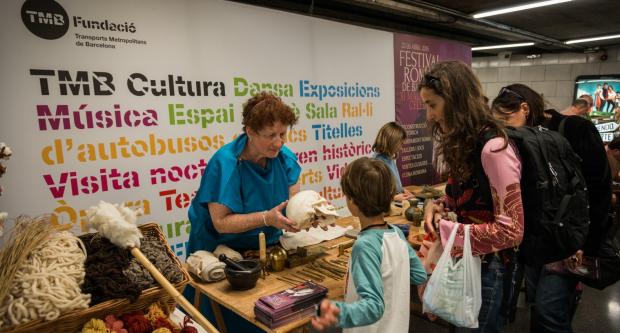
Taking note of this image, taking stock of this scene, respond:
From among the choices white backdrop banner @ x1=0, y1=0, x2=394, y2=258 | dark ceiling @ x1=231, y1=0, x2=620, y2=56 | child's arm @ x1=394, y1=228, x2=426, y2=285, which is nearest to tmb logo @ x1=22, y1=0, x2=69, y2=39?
white backdrop banner @ x1=0, y1=0, x2=394, y2=258

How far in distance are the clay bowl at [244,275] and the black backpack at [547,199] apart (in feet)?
3.13

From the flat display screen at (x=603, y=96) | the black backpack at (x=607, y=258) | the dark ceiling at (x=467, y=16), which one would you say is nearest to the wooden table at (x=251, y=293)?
the black backpack at (x=607, y=258)

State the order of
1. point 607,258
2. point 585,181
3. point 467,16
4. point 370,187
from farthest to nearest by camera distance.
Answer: point 467,16 → point 607,258 → point 585,181 → point 370,187

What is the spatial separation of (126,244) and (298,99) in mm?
2498

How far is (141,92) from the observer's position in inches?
102

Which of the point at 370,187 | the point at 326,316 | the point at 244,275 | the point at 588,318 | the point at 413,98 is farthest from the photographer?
the point at 413,98

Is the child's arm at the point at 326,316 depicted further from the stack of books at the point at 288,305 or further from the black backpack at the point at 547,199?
the black backpack at the point at 547,199

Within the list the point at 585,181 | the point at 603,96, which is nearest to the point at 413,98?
the point at 585,181

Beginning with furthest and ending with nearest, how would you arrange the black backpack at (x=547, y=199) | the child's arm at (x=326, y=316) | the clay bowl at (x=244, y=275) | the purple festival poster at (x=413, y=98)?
the purple festival poster at (x=413, y=98)
the clay bowl at (x=244, y=275)
the black backpack at (x=547, y=199)
the child's arm at (x=326, y=316)

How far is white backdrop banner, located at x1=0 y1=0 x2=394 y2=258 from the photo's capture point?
2.20 meters

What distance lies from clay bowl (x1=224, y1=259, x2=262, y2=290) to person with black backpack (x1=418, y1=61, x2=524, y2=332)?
728 mm

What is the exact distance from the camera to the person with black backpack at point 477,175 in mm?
1294

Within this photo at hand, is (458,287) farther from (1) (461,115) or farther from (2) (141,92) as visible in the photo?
(2) (141,92)

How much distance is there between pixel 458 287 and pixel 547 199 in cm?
48
